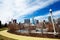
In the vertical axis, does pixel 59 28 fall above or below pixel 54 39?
above

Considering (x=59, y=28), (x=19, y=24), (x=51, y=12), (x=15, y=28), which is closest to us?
(x=51, y=12)

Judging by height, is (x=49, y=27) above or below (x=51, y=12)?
below

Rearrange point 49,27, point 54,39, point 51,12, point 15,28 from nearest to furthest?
point 54,39
point 51,12
point 49,27
point 15,28

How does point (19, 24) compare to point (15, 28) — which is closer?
point (15, 28)

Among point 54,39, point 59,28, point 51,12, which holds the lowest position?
point 54,39

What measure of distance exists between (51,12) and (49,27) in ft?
30.1

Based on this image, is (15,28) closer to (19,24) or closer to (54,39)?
(19,24)

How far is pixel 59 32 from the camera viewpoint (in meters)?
25.5

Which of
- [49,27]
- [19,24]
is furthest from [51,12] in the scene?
[19,24]

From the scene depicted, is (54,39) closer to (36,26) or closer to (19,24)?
(36,26)

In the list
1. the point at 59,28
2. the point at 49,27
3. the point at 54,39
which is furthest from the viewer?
the point at 49,27

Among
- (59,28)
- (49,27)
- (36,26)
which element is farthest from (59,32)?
(36,26)

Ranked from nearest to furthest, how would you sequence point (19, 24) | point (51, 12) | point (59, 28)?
point (51, 12), point (59, 28), point (19, 24)

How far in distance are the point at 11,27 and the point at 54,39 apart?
89.8ft
